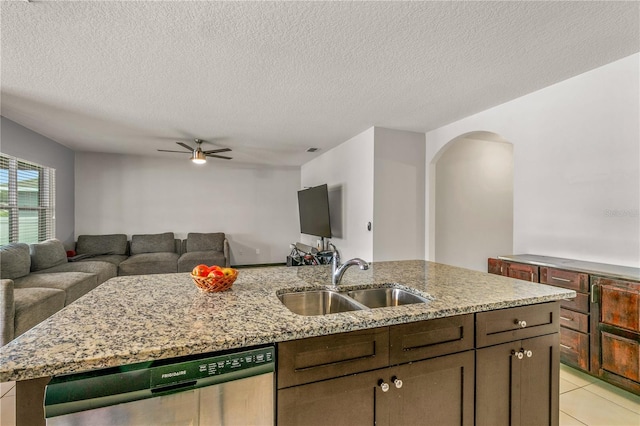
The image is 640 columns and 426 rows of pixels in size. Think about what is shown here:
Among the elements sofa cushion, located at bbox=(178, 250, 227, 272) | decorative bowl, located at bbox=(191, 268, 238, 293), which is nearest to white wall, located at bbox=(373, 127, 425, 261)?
decorative bowl, located at bbox=(191, 268, 238, 293)

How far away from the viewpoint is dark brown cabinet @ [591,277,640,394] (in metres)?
1.95

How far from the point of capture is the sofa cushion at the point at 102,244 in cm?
523

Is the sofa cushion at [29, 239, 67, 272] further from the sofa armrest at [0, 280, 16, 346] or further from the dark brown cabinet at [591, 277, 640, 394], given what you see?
the dark brown cabinet at [591, 277, 640, 394]

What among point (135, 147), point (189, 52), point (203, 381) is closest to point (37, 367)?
point (203, 381)

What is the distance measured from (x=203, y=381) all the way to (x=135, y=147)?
5370 mm

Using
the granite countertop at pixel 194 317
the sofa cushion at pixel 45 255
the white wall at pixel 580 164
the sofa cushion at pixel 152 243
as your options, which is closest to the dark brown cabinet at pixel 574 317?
the white wall at pixel 580 164

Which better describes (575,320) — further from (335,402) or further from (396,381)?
(335,402)

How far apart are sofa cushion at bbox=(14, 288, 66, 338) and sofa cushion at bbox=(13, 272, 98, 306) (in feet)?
0.55

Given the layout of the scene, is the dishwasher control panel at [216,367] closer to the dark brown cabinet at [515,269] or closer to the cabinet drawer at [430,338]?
the cabinet drawer at [430,338]

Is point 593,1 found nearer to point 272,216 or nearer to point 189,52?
point 189,52

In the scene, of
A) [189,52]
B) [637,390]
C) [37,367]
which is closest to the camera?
[37,367]

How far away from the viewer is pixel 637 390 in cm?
193

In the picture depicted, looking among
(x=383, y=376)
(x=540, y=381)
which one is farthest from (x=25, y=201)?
(x=540, y=381)

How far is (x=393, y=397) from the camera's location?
3.96 ft
